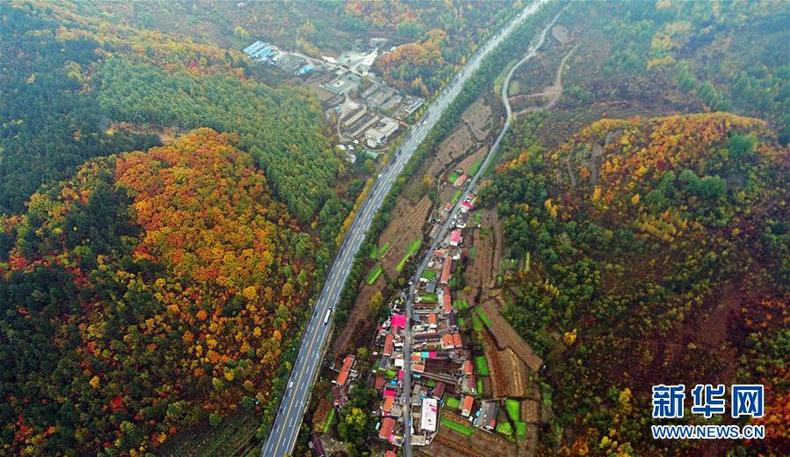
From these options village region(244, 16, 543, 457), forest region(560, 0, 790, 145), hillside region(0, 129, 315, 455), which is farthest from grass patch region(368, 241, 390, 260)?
forest region(560, 0, 790, 145)

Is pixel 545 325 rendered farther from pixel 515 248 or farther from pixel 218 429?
pixel 218 429

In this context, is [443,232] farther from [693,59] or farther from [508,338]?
[693,59]

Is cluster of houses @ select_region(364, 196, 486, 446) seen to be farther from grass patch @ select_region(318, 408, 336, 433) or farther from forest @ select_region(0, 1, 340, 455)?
forest @ select_region(0, 1, 340, 455)

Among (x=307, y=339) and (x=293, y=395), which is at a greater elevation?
(x=307, y=339)

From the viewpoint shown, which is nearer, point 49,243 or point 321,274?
point 49,243

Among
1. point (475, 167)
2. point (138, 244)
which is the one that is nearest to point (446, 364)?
point (475, 167)

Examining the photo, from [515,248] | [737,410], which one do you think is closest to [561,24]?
[515,248]

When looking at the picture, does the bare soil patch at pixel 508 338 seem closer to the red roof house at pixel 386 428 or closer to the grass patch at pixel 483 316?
the grass patch at pixel 483 316

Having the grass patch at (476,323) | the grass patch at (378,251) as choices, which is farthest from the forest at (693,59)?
the grass patch at (476,323)
